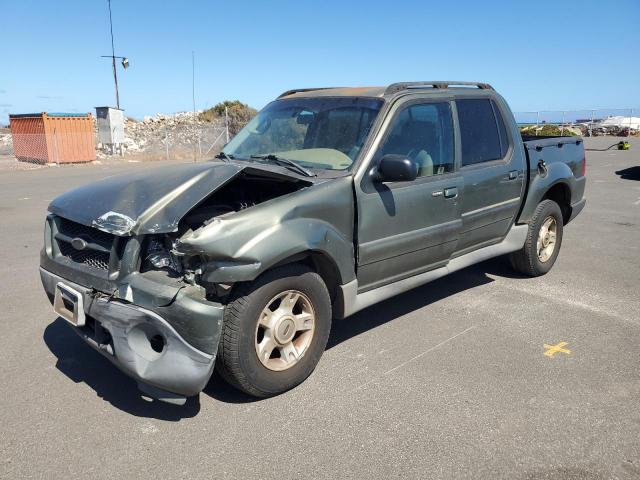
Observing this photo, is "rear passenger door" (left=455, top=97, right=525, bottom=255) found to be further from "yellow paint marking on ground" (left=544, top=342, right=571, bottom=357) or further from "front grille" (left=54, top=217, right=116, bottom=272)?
"front grille" (left=54, top=217, right=116, bottom=272)

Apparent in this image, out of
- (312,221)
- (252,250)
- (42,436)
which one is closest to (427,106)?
(312,221)

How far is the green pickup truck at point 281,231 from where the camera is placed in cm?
303

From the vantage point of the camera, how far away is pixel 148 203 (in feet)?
10.4

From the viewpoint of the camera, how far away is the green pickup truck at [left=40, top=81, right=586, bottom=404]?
303 cm

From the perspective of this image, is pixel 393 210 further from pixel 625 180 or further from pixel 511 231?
pixel 625 180

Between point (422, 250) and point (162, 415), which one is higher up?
point (422, 250)

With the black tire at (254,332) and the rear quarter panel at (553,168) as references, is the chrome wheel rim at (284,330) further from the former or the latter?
the rear quarter panel at (553,168)

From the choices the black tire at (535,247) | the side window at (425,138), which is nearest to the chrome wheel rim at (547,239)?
the black tire at (535,247)

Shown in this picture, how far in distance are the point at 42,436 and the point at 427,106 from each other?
3545mm

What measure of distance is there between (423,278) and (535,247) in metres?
1.96

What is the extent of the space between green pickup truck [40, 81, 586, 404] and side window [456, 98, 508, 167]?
2 cm

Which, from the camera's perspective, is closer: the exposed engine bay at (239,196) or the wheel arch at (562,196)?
the exposed engine bay at (239,196)

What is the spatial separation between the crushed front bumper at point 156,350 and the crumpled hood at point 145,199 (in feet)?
1.46

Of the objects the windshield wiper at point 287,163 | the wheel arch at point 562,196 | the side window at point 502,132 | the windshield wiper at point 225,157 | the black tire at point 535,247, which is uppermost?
the side window at point 502,132
